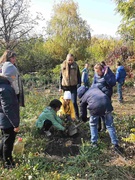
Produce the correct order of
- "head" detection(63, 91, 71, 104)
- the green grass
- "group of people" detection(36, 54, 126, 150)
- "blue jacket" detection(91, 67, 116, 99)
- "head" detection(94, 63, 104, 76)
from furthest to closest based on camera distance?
"head" detection(63, 91, 71, 104)
"blue jacket" detection(91, 67, 116, 99)
"head" detection(94, 63, 104, 76)
"group of people" detection(36, 54, 126, 150)
the green grass

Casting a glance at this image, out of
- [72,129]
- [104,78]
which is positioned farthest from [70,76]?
[72,129]

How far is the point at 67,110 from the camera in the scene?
6.23 m

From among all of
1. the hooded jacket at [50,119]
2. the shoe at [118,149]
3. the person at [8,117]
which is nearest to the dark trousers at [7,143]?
the person at [8,117]

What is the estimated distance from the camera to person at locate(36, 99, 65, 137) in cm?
548

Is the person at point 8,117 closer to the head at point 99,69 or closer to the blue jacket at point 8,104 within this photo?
the blue jacket at point 8,104

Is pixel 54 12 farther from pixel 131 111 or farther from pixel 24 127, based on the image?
pixel 24 127

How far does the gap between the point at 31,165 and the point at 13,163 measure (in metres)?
0.31

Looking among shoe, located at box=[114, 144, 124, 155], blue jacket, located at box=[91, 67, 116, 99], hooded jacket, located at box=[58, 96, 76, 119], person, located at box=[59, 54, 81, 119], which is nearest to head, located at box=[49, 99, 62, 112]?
hooded jacket, located at box=[58, 96, 76, 119]

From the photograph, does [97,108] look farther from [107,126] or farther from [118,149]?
[118,149]

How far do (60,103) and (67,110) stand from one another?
705 millimetres

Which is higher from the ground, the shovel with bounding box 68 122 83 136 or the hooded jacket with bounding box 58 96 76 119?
the hooded jacket with bounding box 58 96 76 119

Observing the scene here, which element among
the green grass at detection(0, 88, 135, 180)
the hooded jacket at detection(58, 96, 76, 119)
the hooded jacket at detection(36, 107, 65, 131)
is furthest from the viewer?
the hooded jacket at detection(58, 96, 76, 119)

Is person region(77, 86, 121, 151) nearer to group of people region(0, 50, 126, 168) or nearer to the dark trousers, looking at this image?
group of people region(0, 50, 126, 168)

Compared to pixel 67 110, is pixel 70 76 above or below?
above
